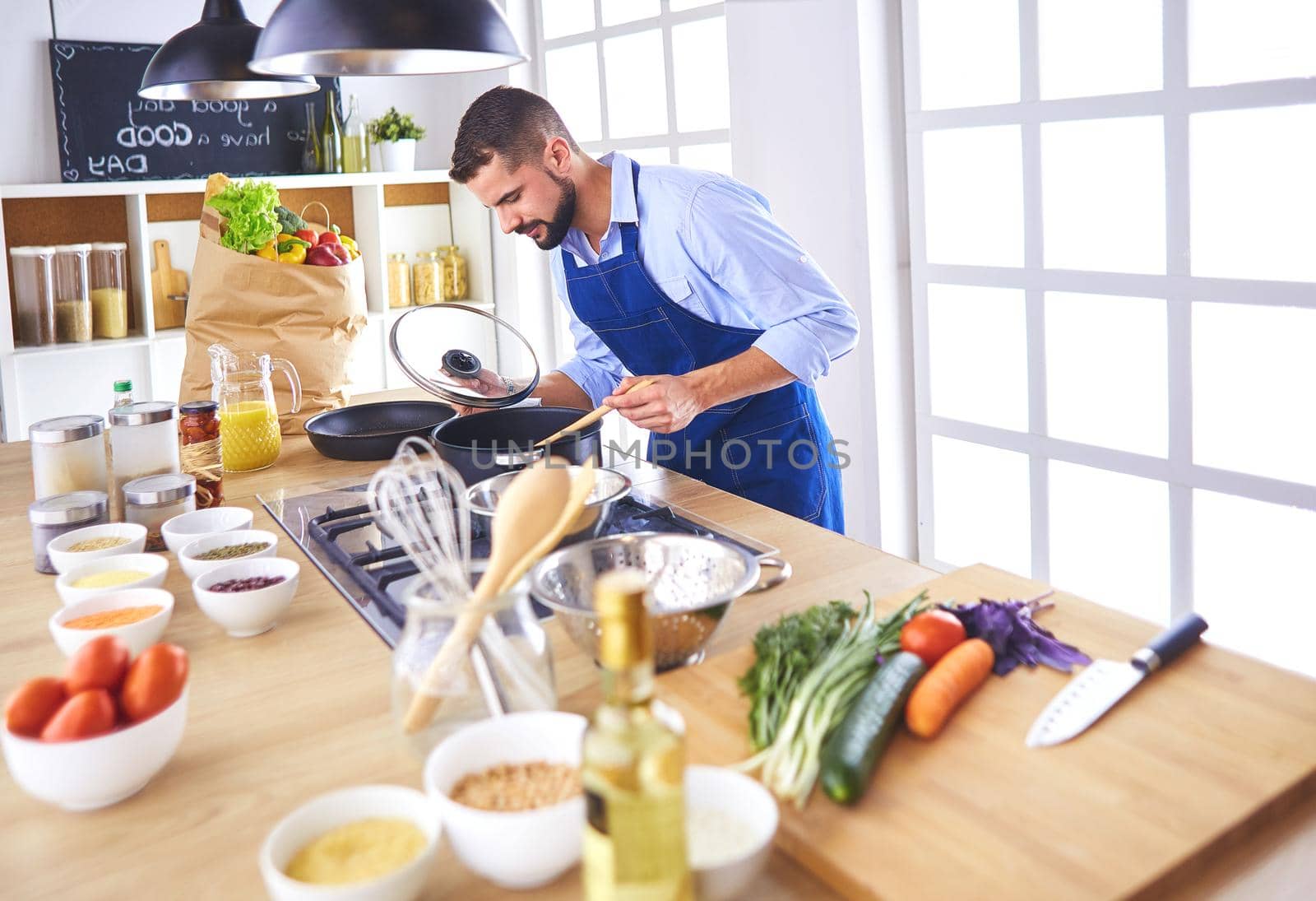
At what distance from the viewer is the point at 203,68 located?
2258mm

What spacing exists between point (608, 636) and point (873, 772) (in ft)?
1.52

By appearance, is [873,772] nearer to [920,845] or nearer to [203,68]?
[920,845]

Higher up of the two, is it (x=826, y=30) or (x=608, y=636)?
(x=826, y=30)

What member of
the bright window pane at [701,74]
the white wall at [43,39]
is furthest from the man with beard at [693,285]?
the white wall at [43,39]

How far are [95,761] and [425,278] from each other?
3893mm

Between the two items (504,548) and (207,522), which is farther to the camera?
(207,522)

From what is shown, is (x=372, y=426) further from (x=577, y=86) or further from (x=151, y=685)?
(x=577, y=86)

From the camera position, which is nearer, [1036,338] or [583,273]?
[583,273]

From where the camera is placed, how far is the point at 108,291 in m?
3.99

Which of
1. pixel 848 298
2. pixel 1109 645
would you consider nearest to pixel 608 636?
pixel 1109 645

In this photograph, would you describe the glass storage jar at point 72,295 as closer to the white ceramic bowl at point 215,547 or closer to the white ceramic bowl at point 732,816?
the white ceramic bowl at point 215,547

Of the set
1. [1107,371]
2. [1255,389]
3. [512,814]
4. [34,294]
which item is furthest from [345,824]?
[34,294]

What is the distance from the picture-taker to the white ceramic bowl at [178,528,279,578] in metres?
1.52

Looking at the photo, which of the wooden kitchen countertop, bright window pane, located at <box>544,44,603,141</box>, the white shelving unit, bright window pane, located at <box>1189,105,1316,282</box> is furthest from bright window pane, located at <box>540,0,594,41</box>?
the wooden kitchen countertop
